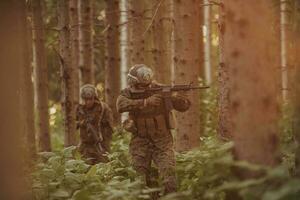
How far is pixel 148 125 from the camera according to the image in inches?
414

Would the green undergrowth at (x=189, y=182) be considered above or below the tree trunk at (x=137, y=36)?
below

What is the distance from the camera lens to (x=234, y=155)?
7.33 metres

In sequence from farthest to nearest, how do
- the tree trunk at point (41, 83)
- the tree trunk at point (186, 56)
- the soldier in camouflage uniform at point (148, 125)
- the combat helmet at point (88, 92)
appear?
the tree trunk at point (41, 83) → the combat helmet at point (88, 92) → the tree trunk at point (186, 56) → the soldier in camouflage uniform at point (148, 125)

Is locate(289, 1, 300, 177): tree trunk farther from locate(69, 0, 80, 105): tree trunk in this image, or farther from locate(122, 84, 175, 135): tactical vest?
locate(69, 0, 80, 105): tree trunk

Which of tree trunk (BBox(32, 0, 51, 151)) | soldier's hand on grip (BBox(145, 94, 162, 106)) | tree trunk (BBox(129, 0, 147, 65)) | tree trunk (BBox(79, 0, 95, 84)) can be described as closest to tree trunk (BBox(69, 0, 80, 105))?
tree trunk (BBox(79, 0, 95, 84))

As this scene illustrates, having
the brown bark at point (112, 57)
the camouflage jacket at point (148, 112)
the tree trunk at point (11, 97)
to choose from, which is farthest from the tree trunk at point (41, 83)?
the tree trunk at point (11, 97)

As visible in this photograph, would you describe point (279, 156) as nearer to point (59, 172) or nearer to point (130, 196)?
point (130, 196)

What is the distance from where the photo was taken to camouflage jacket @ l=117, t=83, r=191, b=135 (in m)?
10.4

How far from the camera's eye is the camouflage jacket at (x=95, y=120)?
14401 mm

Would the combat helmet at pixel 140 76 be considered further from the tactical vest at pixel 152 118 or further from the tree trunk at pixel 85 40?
the tree trunk at pixel 85 40

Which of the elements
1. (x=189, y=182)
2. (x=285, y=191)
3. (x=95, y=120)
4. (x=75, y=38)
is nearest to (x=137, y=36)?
(x=75, y=38)

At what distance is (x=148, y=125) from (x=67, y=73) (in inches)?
239

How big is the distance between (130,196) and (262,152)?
144cm

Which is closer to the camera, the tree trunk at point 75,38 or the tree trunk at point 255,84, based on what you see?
the tree trunk at point 255,84
